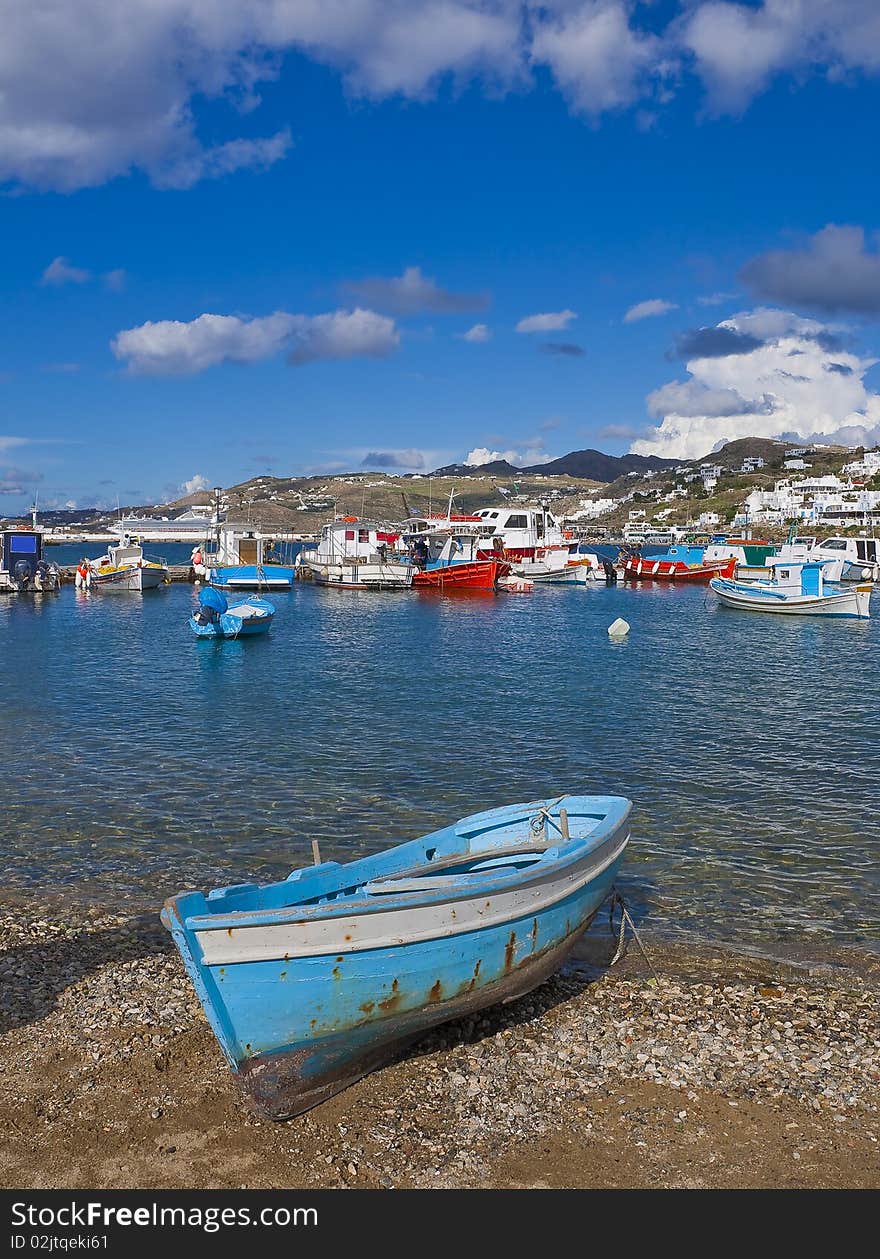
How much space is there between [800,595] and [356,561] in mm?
39305

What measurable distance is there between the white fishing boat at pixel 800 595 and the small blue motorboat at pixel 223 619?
3326 cm

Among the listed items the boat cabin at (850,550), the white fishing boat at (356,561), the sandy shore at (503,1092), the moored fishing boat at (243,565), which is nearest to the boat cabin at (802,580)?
the boat cabin at (850,550)

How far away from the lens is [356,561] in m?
83.1

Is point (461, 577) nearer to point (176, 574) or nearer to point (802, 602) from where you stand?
point (802, 602)

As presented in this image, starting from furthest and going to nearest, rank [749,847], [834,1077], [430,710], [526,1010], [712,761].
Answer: [430,710] → [712,761] → [749,847] → [526,1010] → [834,1077]

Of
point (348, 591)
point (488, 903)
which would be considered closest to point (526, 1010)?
point (488, 903)

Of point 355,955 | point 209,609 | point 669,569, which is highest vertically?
point 669,569

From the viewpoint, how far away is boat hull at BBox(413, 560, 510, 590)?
76.9 metres

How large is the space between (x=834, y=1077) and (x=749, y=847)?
297 inches

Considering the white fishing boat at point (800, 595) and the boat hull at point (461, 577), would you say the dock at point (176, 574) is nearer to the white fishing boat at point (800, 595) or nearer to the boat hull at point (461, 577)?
the boat hull at point (461, 577)

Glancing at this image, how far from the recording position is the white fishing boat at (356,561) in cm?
7838

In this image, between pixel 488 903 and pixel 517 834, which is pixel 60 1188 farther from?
pixel 517 834

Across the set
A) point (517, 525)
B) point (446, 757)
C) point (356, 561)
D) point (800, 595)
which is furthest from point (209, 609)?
point (517, 525)

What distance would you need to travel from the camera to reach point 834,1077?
28.9 ft
